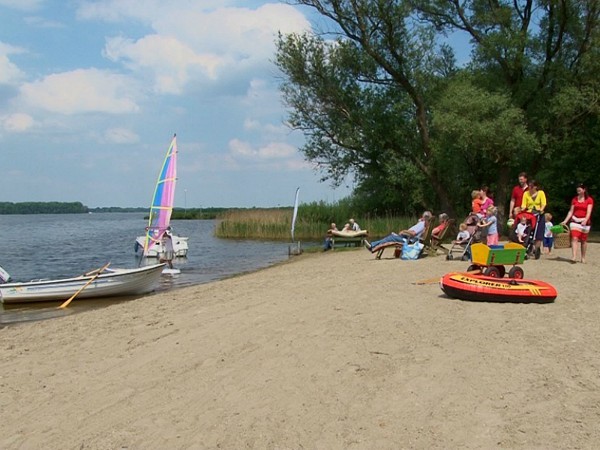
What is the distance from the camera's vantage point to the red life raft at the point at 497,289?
301 inches

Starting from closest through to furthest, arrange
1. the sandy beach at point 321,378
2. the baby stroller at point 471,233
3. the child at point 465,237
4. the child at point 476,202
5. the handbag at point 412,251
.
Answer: the sandy beach at point 321,378
the baby stroller at point 471,233
the child at point 476,202
the child at point 465,237
the handbag at point 412,251

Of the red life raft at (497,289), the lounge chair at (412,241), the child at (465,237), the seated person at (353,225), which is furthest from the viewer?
the seated person at (353,225)

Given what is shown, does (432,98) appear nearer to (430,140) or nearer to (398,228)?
(430,140)

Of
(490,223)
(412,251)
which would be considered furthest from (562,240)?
(412,251)

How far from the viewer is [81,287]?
13.0 meters

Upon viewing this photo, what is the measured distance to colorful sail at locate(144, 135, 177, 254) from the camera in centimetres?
1811

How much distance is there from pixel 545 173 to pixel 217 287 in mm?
18903

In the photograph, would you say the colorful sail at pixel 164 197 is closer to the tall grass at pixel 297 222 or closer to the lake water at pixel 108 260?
the lake water at pixel 108 260

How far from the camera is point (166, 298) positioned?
1133 cm

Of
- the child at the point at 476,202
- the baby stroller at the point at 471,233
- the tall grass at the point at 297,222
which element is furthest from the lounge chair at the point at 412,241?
the tall grass at the point at 297,222

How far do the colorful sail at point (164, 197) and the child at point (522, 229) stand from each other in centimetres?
1024

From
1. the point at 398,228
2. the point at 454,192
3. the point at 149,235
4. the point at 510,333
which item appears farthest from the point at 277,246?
the point at 510,333

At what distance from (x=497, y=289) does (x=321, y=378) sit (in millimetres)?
3630

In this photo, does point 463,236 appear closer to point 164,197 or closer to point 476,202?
point 476,202
